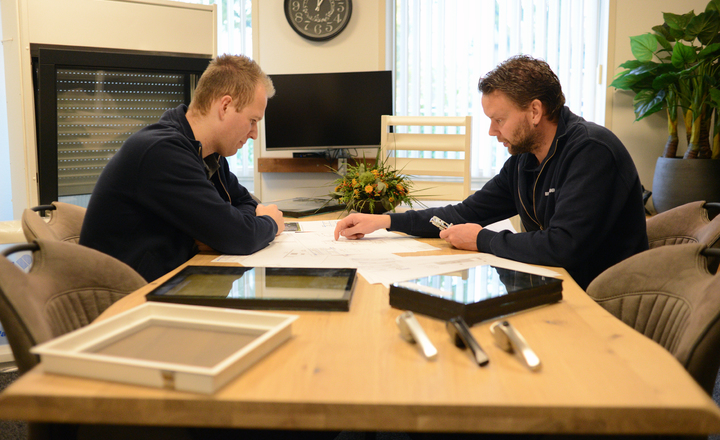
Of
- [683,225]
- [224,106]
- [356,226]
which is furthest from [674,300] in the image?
[224,106]

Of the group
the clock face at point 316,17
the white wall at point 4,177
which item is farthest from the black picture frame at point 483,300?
the clock face at point 316,17

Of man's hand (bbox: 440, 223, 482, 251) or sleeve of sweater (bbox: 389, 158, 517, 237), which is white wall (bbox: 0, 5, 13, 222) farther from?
man's hand (bbox: 440, 223, 482, 251)

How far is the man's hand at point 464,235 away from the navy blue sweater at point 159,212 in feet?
1.68

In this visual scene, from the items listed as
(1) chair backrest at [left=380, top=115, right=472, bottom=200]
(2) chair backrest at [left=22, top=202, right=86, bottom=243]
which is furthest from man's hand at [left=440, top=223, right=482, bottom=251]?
(1) chair backrest at [left=380, top=115, right=472, bottom=200]

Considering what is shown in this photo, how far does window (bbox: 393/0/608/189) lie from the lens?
3.95 m

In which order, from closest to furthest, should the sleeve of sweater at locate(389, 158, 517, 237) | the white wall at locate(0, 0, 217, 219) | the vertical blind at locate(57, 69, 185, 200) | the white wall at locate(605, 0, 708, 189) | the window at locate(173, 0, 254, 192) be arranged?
the sleeve of sweater at locate(389, 158, 517, 237) → the white wall at locate(0, 0, 217, 219) → the vertical blind at locate(57, 69, 185, 200) → the white wall at locate(605, 0, 708, 189) → the window at locate(173, 0, 254, 192)

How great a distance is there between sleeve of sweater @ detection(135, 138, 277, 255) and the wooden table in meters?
0.72

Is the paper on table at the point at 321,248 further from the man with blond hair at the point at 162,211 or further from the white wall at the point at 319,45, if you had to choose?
the white wall at the point at 319,45

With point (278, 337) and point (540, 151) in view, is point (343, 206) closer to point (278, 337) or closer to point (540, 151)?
point (540, 151)

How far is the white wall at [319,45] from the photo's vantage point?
4.02m

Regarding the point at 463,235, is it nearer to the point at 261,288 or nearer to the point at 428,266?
the point at 428,266

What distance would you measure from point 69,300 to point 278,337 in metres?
0.55

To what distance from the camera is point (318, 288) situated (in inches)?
37.7

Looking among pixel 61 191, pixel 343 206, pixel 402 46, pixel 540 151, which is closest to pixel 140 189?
pixel 343 206
